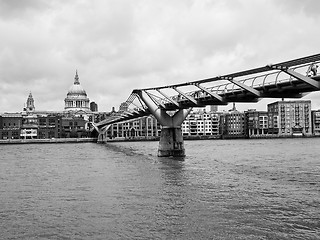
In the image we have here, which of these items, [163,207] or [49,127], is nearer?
[163,207]

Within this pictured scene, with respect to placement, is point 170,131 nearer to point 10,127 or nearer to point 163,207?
point 163,207

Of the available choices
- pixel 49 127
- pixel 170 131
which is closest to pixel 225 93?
pixel 170 131

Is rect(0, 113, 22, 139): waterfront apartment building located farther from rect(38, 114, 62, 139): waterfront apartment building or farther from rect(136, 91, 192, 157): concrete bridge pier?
rect(136, 91, 192, 157): concrete bridge pier

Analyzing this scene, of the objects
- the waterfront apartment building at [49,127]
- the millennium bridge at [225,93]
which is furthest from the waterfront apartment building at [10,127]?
the millennium bridge at [225,93]

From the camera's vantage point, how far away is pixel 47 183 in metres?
34.0

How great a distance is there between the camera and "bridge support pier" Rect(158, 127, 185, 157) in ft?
199

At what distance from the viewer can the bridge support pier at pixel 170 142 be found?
6075cm

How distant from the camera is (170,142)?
6125 centimetres

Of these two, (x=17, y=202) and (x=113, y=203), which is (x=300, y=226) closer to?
(x=113, y=203)

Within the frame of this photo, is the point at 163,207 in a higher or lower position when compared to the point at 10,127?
lower

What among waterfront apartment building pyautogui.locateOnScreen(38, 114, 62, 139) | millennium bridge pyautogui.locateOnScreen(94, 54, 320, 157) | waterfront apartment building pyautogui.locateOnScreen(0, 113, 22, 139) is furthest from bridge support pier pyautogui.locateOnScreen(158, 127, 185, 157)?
waterfront apartment building pyautogui.locateOnScreen(38, 114, 62, 139)

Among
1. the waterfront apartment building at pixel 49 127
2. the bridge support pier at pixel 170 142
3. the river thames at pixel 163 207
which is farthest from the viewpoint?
the waterfront apartment building at pixel 49 127

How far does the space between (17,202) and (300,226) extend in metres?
14.8

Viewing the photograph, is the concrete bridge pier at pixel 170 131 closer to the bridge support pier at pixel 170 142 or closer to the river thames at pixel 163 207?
the bridge support pier at pixel 170 142
